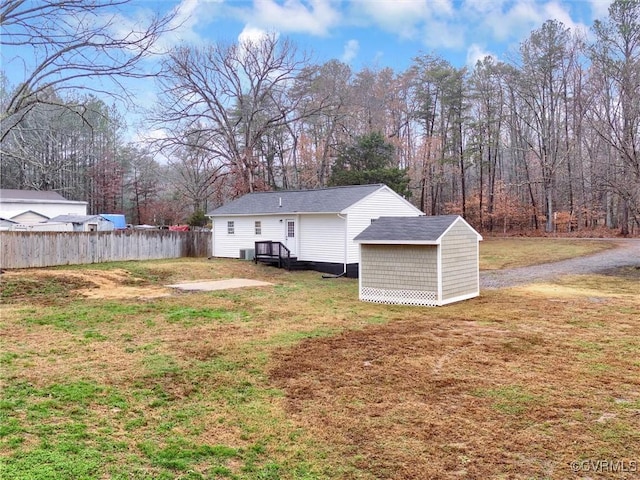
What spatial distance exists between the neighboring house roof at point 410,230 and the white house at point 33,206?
29226 mm

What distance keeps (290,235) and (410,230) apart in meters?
8.41

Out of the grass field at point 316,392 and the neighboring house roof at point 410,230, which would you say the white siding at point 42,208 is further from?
the neighboring house roof at point 410,230

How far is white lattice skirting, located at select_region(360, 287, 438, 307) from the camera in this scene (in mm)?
10750

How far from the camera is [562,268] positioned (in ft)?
58.2

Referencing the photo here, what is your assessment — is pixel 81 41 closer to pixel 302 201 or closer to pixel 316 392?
pixel 316 392

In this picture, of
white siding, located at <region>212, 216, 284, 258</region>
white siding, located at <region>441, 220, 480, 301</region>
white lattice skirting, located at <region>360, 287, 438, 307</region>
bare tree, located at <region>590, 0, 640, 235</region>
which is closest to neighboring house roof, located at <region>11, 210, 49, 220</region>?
white siding, located at <region>212, 216, 284, 258</region>

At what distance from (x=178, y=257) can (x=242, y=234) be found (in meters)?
3.56

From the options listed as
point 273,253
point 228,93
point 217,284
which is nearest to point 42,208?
point 228,93

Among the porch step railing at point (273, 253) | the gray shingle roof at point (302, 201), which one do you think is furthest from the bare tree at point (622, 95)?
the porch step railing at point (273, 253)

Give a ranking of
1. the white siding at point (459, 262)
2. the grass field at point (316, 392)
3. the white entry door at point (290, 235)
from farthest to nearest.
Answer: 1. the white entry door at point (290, 235)
2. the white siding at point (459, 262)
3. the grass field at point (316, 392)

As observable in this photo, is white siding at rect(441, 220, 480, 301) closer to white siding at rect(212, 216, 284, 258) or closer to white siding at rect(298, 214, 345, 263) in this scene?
white siding at rect(298, 214, 345, 263)

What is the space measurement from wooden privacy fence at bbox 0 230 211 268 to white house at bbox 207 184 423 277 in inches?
73.3

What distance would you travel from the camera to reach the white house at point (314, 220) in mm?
17016

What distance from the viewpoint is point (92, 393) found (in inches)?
185
